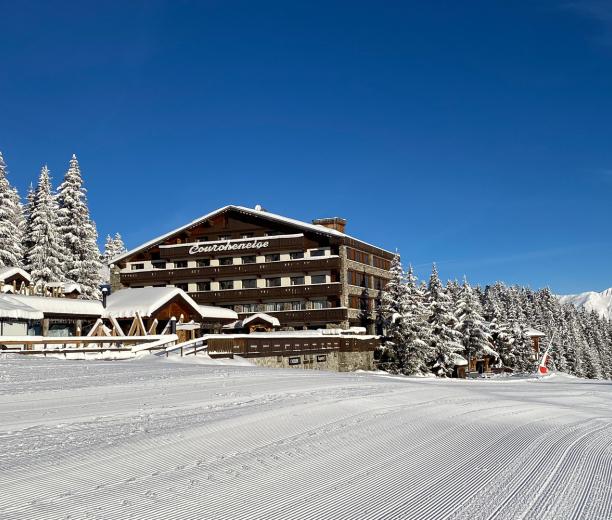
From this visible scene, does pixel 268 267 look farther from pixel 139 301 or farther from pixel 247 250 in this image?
pixel 139 301

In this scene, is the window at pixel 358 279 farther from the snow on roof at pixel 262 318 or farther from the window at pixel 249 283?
the window at pixel 249 283

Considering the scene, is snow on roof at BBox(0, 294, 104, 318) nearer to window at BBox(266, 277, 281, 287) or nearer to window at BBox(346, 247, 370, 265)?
window at BBox(266, 277, 281, 287)

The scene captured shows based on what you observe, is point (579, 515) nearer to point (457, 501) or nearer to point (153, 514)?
point (457, 501)

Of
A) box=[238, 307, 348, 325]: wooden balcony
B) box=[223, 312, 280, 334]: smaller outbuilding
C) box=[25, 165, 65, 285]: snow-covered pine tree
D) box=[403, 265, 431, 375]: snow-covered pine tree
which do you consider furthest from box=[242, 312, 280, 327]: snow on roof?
box=[25, 165, 65, 285]: snow-covered pine tree

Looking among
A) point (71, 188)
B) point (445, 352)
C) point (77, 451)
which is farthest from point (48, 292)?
point (77, 451)

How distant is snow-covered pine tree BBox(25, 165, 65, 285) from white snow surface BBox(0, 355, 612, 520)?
131 feet

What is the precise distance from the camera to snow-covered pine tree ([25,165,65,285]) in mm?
51969

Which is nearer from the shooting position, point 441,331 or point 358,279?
point 441,331

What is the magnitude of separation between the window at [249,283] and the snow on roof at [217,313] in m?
2.81

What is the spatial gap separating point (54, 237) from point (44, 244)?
1008mm

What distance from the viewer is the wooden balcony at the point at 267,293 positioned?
55.4 metres

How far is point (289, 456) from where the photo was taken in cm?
812

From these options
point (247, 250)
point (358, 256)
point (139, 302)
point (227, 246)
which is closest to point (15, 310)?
point (139, 302)

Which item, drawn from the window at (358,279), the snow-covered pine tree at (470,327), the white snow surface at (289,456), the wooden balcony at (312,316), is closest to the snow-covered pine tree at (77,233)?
the wooden balcony at (312,316)
